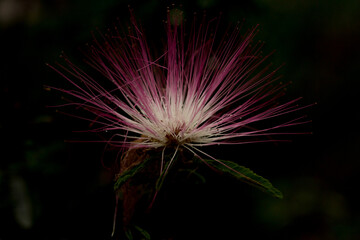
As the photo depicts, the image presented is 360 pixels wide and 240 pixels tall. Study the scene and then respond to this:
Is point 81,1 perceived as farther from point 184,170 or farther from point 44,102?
point 184,170

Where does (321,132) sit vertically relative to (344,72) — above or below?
below

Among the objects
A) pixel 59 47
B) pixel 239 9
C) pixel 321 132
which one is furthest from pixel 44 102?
pixel 321 132

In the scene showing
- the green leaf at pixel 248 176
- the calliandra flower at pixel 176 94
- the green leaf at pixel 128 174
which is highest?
the calliandra flower at pixel 176 94

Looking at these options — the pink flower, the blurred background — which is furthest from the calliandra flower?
the blurred background

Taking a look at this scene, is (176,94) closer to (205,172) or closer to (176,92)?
(176,92)

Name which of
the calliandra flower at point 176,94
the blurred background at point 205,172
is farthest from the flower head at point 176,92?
the blurred background at point 205,172

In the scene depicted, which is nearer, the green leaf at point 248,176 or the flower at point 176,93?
the green leaf at point 248,176

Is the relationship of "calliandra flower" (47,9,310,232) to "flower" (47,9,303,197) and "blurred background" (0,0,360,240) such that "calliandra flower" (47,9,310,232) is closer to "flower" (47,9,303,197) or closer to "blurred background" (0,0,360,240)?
"flower" (47,9,303,197)

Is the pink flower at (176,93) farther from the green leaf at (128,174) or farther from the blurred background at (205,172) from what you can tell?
the blurred background at (205,172)
